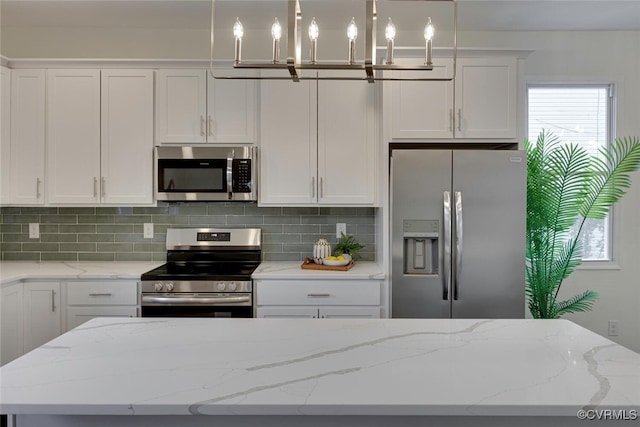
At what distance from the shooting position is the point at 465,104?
3.00 meters

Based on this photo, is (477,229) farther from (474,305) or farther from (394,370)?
(394,370)

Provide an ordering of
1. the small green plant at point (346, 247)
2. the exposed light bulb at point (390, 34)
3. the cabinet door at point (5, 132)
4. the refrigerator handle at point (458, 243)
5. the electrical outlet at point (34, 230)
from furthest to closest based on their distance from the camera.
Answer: the electrical outlet at point (34, 230), the small green plant at point (346, 247), the cabinet door at point (5, 132), the refrigerator handle at point (458, 243), the exposed light bulb at point (390, 34)

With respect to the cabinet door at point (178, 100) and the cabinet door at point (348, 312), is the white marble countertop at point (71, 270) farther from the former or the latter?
the cabinet door at point (348, 312)

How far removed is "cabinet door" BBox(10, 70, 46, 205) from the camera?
3.13m

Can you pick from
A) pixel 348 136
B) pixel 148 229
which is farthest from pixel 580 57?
pixel 148 229

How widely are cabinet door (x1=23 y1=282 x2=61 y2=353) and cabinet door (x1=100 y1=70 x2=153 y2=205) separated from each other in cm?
77

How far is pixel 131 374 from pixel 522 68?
2.99 m

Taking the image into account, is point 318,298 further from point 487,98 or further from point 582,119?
point 582,119

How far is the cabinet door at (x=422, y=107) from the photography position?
2.98 m

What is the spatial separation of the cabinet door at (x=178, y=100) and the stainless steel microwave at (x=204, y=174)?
16 cm

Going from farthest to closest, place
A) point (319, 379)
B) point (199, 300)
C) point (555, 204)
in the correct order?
point (555, 204)
point (199, 300)
point (319, 379)

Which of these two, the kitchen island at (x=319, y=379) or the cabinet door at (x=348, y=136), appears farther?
the cabinet door at (x=348, y=136)

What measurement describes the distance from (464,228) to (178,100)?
7.21 ft

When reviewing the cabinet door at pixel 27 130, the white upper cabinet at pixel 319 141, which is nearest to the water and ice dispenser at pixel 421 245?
the white upper cabinet at pixel 319 141
